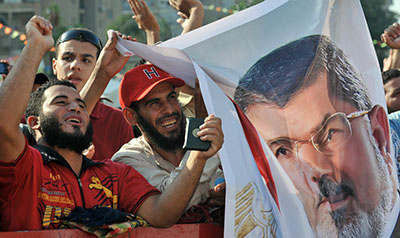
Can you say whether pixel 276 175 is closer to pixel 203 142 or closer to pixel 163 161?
pixel 203 142

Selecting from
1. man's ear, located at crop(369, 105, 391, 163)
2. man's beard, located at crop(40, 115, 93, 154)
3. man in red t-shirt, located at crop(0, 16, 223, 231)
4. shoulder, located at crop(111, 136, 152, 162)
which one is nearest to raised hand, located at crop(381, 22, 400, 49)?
man's ear, located at crop(369, 105, 391, 163)

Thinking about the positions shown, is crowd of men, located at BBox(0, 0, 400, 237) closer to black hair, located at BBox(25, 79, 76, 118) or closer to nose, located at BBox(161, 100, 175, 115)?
black hair, located at BBox(25, 79, 76, 118)

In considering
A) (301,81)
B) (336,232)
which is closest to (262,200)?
(336,232)

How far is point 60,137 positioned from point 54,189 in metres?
0.36

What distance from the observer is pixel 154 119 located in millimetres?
3980

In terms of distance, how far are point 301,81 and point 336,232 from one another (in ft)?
2.63

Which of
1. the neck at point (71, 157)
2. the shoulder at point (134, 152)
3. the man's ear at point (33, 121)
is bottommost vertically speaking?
the shoulder at point (134, 152)

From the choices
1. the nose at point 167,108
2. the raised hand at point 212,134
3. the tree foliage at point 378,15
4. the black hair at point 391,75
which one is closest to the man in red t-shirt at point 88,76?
the nose at point 167,108

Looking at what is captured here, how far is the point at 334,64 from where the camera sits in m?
3.60

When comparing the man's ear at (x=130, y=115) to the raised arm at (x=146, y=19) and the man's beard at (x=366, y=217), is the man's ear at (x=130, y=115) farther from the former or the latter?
the man's beard at (x=366, y=217)

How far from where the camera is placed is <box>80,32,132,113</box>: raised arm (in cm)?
398

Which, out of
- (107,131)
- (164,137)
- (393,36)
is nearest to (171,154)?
(164,137)

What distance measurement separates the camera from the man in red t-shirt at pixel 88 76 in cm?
460

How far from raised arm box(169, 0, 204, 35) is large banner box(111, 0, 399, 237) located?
107 centimetres
